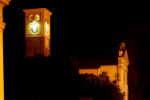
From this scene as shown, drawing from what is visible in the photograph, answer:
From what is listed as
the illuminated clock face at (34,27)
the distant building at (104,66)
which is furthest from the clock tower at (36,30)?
the distant building at (104,66)

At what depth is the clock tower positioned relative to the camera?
55.7 feet

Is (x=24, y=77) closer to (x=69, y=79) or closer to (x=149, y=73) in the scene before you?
(x=69, y=79)

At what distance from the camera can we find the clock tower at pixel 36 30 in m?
17.0

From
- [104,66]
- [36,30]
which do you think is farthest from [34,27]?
[104,66]

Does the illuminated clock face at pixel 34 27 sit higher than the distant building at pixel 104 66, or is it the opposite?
the illuminated clock face at pixel 34 27

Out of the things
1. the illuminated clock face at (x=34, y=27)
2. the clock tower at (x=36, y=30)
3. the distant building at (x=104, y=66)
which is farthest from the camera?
the distant building at (x=104, y=66)

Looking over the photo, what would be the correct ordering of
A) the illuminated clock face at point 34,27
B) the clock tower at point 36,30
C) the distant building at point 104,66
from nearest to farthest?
the clock tower at point 36,30 < the illuminated clock face at point 34,27 < the distant building at point 104,66

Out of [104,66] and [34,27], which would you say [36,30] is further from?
[104,66]

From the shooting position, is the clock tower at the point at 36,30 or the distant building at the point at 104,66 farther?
the distant building at the point at 104,66

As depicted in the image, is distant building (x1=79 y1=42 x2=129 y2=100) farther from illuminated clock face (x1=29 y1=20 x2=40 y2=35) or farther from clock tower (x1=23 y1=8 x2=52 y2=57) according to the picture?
illuminated clock face (x1=29 y1=20 x2=40 y2=35)

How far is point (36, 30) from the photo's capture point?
17141 mm

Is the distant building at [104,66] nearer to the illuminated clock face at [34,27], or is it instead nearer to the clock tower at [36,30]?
the clock tower at [36,30]

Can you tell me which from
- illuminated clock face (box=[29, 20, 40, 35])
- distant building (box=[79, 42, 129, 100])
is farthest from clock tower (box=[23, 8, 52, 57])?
distant building (box=[79, 42, 129, 100])

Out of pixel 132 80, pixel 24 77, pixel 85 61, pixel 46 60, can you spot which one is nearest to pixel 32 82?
pixel 24 77
